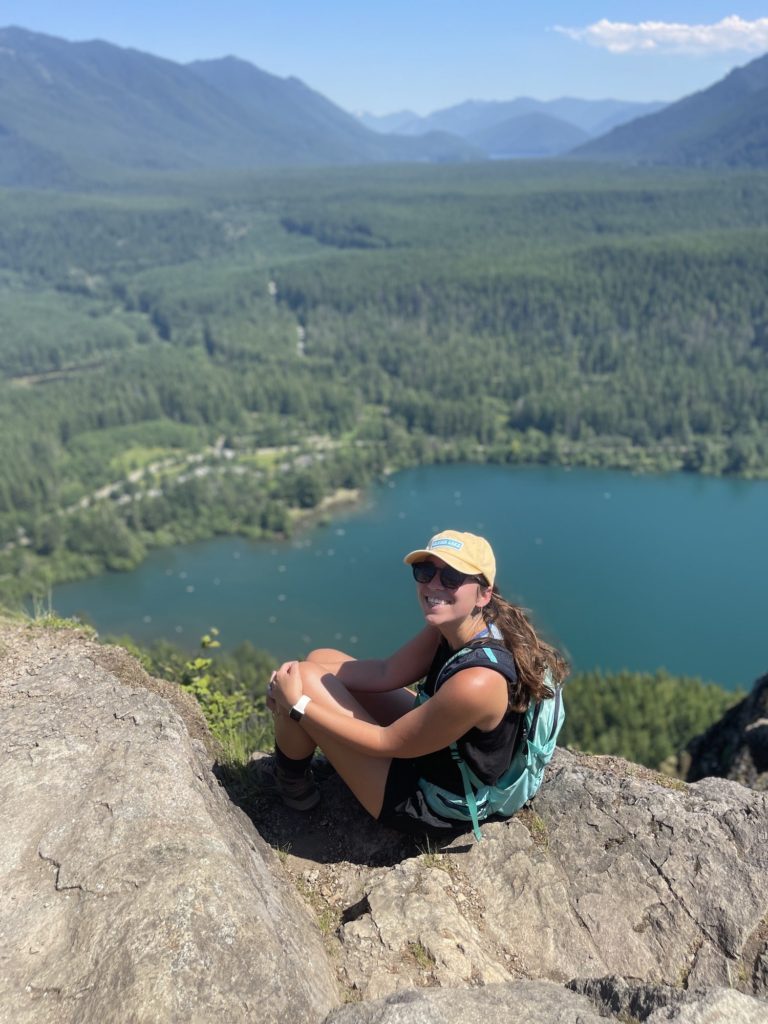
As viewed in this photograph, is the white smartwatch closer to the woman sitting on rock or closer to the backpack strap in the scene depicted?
the woman sitting on rock

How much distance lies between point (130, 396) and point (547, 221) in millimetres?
115640

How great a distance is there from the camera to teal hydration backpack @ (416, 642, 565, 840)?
3.88 m

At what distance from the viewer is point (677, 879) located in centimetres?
411

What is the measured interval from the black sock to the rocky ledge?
1.06ft

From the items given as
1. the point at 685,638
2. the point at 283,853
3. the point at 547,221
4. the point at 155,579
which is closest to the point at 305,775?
the point at 283,853

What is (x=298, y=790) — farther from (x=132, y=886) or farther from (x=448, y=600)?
(x=448, y=600)

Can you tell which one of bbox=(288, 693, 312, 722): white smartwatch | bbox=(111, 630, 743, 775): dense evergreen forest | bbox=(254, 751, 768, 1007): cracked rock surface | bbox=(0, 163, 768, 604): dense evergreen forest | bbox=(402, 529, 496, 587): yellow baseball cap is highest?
bbox=(402, 529, 496, 587): yellow baseball cap

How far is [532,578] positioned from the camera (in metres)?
49.7

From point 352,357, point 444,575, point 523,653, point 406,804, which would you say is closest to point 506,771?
point 406,804

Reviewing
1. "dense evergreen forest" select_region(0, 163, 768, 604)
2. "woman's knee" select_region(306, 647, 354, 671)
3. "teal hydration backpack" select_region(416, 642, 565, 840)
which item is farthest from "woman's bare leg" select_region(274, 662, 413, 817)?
"dense evergreen forest" select_region(0, 163, 768, 604)

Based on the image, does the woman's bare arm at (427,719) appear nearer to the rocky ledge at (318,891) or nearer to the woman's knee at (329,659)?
the woman's knee at (329,659)

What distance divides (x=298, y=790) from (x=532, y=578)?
46.4 m

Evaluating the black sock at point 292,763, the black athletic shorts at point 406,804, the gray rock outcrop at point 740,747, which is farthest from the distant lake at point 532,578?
the black athletic shorts at point 406,804

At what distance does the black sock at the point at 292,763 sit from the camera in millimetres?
4293
